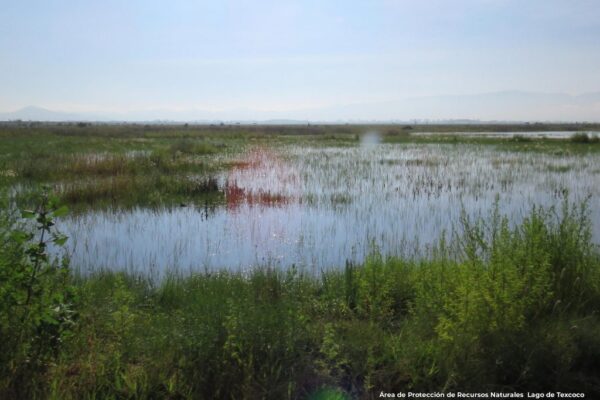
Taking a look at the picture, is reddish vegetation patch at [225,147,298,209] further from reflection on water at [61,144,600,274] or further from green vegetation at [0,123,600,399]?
green vegetation at [0,123,600,399]

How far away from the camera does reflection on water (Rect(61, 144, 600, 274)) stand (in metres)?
8.25

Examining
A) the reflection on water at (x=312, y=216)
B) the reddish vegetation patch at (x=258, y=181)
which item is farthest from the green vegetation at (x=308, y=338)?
the reddish vegetation patch at (x=258, y=181)

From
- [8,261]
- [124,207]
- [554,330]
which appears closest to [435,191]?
[124,207]

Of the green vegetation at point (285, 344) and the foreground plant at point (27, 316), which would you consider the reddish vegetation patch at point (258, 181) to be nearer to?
the green vegetation at point (285, 344)

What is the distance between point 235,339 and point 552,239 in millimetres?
3791

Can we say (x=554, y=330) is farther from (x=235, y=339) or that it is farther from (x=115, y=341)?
(x=115, y=341)

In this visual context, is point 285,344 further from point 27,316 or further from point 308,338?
point 27,316

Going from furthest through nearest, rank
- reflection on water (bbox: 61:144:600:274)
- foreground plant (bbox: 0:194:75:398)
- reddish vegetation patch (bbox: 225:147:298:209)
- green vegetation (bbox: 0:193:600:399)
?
reddish vegetation patch (bbox: 225:147:298:209)
reflection on water (bbox: 61:144:600:274)
green vegetation (bbox: 0:193:600:399)
foreground plant (bbox: 0:194:75:398)

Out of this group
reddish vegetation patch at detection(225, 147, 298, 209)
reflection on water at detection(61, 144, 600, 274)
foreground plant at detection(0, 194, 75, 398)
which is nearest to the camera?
foreground plant at detection(0, 194, 75, 398)

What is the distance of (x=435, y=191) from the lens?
14.4m

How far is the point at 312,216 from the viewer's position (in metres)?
11.4

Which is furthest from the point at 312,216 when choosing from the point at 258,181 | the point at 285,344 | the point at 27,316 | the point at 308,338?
the point at 27,316

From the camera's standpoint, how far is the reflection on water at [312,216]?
8250 mm

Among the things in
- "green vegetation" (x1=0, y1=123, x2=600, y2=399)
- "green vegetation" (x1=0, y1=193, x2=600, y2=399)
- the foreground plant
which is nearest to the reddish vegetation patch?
"green vegetation" (x1=0, y1=123, x2=600, y2=399)
